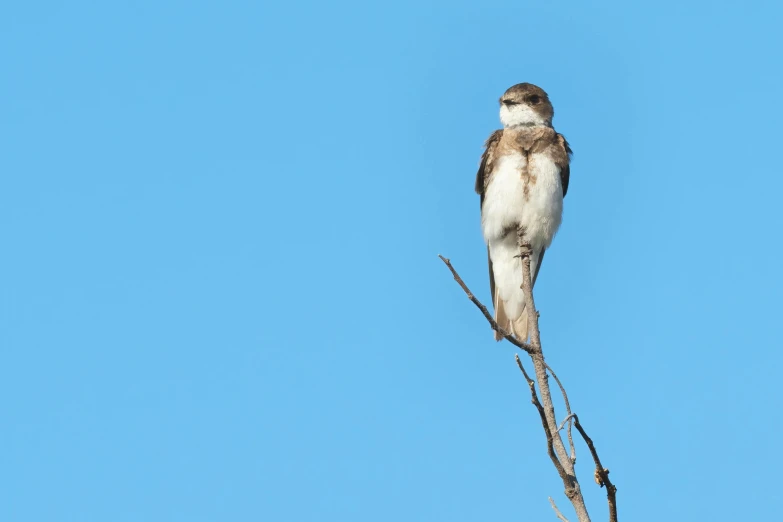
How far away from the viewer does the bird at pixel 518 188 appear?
1082cm

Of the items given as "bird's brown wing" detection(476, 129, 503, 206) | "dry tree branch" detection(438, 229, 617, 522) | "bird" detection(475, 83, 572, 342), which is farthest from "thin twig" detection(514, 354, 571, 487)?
"bird's brown wing" detection(476, 129, 503, 206)

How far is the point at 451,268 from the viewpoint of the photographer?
5727 mm

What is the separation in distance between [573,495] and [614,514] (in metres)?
0.37

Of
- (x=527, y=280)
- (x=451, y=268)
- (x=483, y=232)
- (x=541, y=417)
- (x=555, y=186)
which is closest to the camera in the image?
(x=541, y=417)

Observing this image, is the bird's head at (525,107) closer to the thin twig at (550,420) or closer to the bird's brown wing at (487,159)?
the bird's brown wing at (487,159)

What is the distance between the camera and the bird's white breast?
10.8m

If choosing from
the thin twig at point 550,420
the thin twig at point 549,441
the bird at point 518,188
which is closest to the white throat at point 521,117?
the bird at point 518,188

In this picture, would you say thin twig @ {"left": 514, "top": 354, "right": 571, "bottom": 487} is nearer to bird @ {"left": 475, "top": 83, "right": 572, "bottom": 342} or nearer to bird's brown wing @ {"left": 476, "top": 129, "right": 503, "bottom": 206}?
bird @ {"left": 475, "top": 83, "right": 572, "bottom": 342}

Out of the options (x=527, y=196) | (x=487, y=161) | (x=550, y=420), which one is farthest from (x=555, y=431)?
(x=487, y=161)

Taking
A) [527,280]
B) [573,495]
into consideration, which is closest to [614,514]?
[573,495]

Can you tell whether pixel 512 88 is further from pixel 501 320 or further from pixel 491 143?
pixel 501 320

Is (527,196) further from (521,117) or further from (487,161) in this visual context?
(521,117)

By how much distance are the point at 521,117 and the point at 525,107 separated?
0.15 meters

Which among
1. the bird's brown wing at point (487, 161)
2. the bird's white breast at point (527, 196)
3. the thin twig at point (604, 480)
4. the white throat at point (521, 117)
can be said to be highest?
the white throat at point (521, 117)
